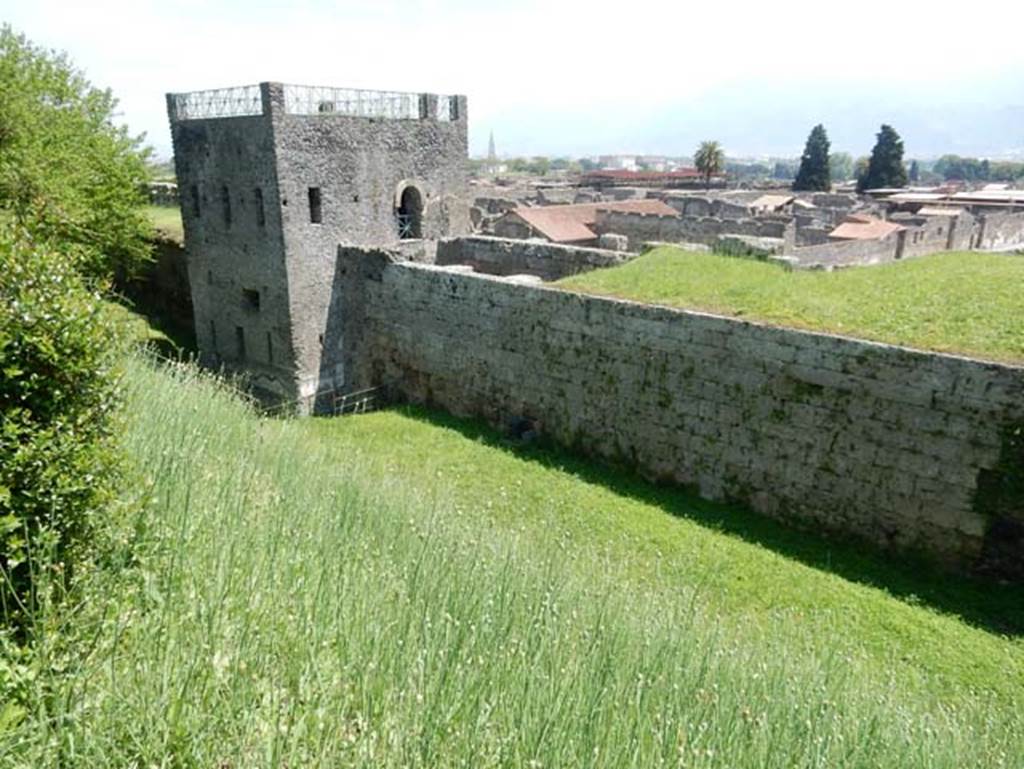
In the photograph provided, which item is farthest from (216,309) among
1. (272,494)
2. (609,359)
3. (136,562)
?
(136,562)

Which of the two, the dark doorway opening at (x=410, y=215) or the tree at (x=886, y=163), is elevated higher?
the tree at (x=886, y=163)

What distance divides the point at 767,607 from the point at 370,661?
5.32 meters

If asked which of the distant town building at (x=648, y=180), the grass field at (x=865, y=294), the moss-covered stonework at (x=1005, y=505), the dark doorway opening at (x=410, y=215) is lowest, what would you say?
the moss-covered stonework at (x=1005, y=505)

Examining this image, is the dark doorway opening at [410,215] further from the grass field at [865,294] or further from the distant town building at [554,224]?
the distant town building at [554,224]

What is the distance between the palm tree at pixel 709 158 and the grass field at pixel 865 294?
6567cm

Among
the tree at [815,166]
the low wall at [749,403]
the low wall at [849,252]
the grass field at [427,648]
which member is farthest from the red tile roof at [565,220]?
the tree at [815,166]

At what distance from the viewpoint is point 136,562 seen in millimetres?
4203

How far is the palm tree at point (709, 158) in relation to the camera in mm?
76000

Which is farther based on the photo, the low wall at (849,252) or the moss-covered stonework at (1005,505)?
the low wall at (849,252)

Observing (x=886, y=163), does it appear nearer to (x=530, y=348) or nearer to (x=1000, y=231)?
(x=1000, y=231)

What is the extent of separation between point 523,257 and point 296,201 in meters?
5.07

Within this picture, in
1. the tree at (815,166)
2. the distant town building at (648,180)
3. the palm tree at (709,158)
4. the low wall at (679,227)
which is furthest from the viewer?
the palm tree at (709,158)

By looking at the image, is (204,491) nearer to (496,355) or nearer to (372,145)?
(496,355)

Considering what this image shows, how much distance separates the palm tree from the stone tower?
61883 millimetres
